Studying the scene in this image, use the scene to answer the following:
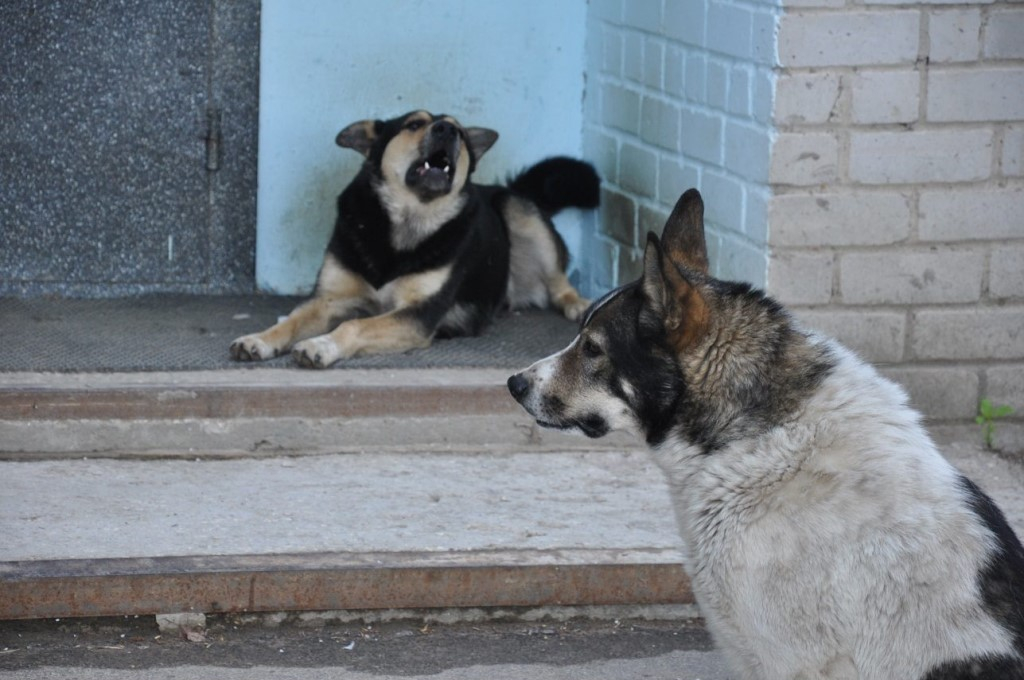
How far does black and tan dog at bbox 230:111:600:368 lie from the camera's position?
6.70 m

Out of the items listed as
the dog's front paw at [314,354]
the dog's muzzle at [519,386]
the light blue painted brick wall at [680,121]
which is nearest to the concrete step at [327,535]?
the dog's front paw at [314,354]

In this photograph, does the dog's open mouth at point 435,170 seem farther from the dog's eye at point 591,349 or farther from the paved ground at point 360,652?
the dog's eye at point 591,349

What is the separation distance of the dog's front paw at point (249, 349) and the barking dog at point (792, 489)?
2.63 meters

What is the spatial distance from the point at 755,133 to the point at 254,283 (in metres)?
2.81

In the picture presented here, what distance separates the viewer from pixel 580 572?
15.3 ft

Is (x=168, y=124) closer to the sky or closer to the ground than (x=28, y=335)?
closer to the sky

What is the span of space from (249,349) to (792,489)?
10.8ft

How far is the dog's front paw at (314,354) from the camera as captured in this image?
6109mm

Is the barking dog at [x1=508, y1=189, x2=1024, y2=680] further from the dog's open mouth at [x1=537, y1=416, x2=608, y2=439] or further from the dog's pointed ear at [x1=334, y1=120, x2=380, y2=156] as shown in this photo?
the dog's pointed ear at [x1=334, y1=120, x2=380, y2=156]

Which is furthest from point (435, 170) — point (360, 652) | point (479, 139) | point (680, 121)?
point (360, 652)

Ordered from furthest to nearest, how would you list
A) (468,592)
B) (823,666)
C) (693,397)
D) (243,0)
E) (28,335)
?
(243,0) → (28,335) → (468,592) → (693,397) → (823,666)

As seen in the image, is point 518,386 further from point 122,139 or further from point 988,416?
point 122,139

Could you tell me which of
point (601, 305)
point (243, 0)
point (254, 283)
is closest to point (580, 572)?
point (601, 305)

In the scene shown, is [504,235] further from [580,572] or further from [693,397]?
[693,397]
